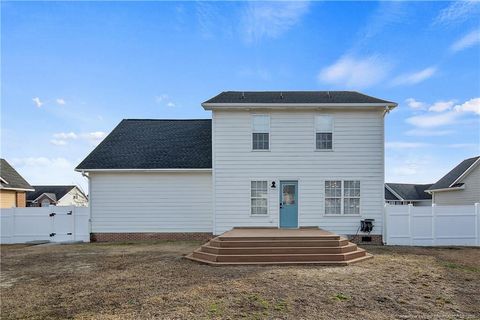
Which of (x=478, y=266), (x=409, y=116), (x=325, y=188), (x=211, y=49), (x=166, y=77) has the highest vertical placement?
(x=211, y=49)

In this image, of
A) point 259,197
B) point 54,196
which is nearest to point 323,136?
point 259,197

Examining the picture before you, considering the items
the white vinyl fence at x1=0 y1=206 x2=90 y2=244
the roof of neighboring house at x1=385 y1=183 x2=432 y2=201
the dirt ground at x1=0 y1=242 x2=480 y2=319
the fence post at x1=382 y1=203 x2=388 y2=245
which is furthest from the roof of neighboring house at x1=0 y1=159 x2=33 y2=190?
the roof of neighboring house at x1=385 y1=183 x2=432 y2=201

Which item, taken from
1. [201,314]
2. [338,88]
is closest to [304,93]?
[338,88]

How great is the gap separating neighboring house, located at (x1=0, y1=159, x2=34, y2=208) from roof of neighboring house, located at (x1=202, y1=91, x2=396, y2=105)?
54.7ft

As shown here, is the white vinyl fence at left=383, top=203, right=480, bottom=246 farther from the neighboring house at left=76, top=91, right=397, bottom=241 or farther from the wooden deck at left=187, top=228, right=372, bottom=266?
the wooden deck at left=187, top=228, right=372, bottom=266

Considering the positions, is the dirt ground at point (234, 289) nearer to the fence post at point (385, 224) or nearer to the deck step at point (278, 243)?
the deck step at point (278, 243)

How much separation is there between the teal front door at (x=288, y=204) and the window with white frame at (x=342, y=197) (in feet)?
4.53

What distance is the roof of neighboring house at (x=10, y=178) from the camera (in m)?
22.1

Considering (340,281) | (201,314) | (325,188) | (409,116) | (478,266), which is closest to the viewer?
(201,314)

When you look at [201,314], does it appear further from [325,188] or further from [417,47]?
[417,47]

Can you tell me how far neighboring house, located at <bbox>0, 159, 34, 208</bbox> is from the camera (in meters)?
21.8

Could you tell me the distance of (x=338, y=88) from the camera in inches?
693

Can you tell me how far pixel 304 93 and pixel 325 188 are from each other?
511 cm

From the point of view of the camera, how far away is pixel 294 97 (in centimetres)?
1549
